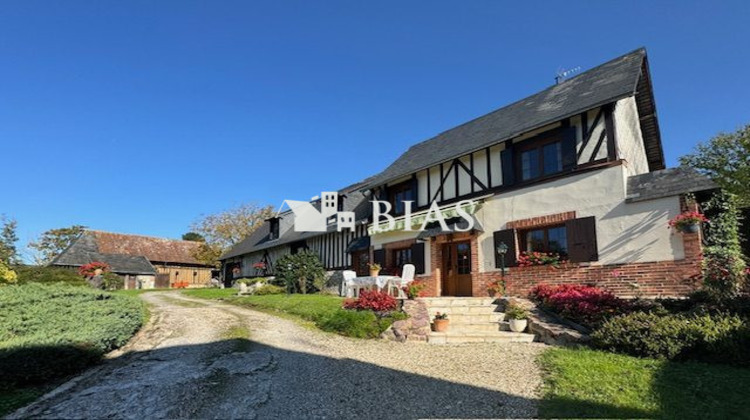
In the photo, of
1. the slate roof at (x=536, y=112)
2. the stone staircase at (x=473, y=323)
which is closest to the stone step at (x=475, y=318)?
the stone staircase at (x=473, y=323)

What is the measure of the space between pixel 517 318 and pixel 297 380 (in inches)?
206

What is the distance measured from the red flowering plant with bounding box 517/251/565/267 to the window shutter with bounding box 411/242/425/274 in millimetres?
3631

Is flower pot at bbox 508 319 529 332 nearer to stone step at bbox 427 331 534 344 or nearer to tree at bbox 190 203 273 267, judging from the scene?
stone step at bbox 427 331 534 344

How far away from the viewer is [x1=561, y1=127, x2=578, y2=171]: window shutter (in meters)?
11.5

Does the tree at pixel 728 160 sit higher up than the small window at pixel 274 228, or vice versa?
the tree at pixel 728 160

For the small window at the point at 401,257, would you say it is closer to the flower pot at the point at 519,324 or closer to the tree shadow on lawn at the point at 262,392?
the flower pot at the point at 519,324

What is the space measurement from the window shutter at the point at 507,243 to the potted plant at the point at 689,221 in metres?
3.99

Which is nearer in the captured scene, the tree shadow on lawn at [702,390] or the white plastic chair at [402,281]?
the tree shadow on lawn at [702,390]

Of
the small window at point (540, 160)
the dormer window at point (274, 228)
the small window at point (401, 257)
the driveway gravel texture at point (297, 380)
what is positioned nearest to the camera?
the driveway gravel texture at point (297, 380)

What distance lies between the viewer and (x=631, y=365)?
6.18 metres

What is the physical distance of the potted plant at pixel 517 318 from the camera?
29.9 feet

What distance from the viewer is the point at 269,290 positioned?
60.6ft

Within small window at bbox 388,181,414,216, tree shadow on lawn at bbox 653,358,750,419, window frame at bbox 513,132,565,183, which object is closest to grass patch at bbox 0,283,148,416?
tree shadow on lawn at bbox 653,358,750,419

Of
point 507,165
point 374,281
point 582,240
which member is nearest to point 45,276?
point 374,281
